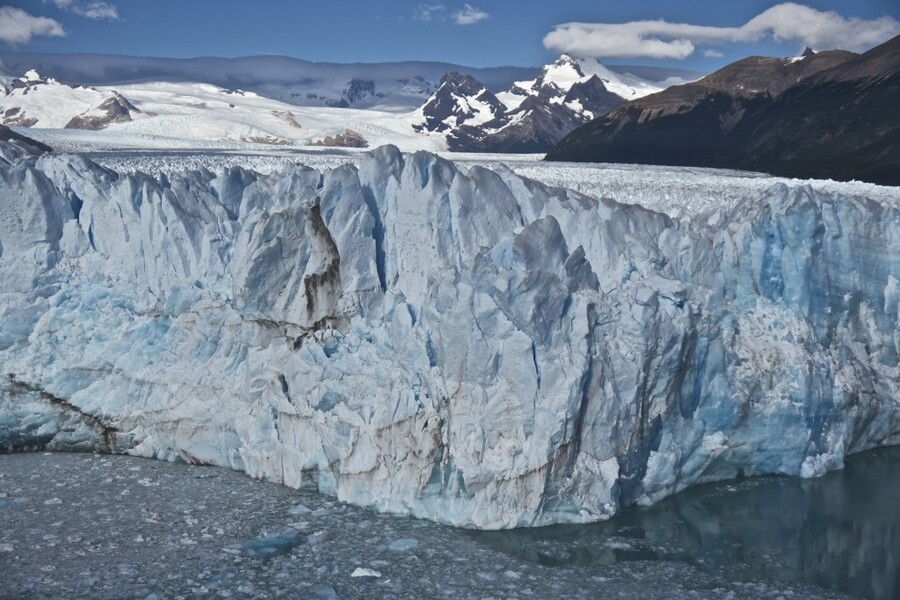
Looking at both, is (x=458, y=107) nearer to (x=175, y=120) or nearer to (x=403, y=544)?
(x=175, y=120)

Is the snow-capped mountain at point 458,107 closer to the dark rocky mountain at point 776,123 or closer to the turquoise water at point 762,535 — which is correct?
the dark rocky mountain at point 776,123

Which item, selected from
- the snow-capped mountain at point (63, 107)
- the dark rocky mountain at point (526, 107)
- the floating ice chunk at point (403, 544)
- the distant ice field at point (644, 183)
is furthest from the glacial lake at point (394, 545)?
the snow-capped mountain at point (63, 107)

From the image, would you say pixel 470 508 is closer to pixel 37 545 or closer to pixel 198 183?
pixel 37 545

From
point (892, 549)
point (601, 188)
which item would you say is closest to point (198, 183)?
point (601, 188)

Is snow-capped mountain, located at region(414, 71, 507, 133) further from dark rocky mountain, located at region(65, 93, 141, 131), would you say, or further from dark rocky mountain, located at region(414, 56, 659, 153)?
dark rocky mountain, located at region(65, 93, 141, 131)

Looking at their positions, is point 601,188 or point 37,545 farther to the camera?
point 601,188

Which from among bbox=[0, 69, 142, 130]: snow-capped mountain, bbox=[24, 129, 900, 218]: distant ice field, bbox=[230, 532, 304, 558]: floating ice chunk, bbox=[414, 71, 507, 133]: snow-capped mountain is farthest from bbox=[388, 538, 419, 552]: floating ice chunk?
bbox=[414, 71, 507, 133]: snow-capped mountain
